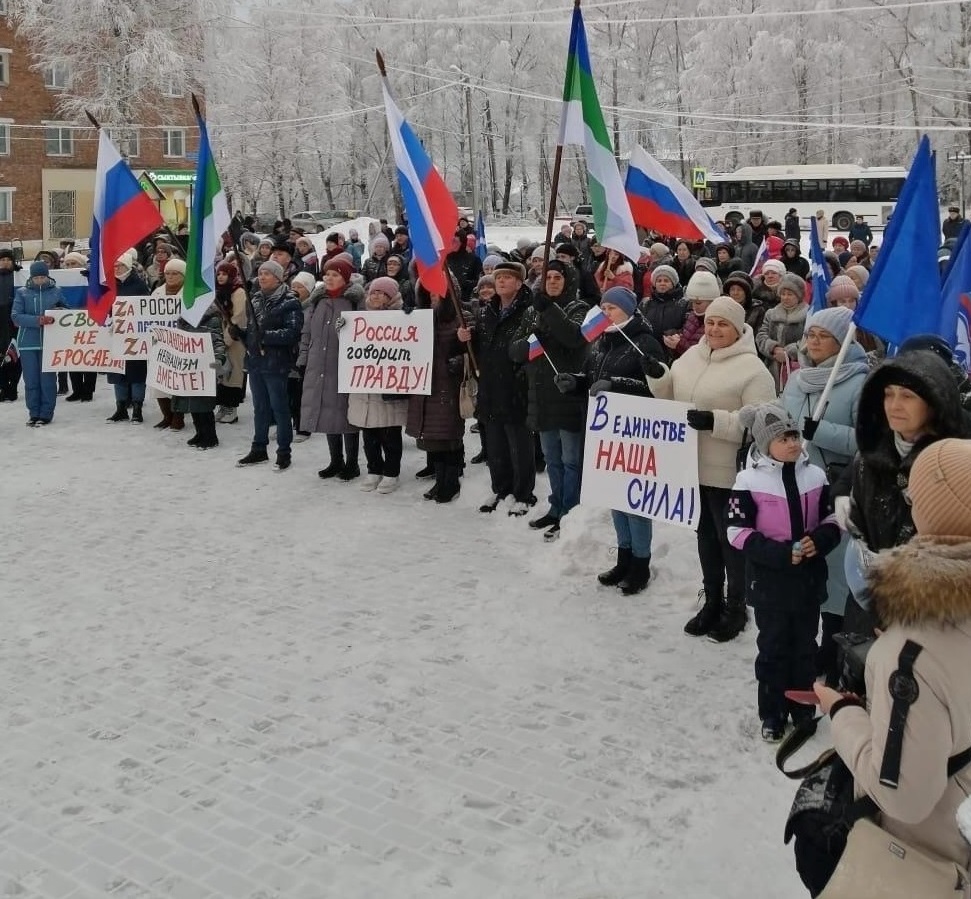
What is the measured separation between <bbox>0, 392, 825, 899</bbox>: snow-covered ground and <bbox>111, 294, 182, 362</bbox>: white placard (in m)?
3.89

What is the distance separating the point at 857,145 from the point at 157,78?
31209 mm

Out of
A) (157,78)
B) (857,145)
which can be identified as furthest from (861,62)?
(157,78)

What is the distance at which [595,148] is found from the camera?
7.14m

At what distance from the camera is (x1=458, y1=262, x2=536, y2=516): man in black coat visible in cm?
793

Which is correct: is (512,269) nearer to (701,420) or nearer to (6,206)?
(701,420)

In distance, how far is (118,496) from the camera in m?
8.99

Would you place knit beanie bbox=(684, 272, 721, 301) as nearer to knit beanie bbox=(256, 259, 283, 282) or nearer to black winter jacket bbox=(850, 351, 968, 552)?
black winter jacket bbox=(850, 351, 968, 552)

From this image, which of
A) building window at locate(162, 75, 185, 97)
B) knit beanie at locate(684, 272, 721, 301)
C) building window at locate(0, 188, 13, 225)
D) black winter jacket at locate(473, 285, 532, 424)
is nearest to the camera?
knit beanie at locate(684, 272, 721, 301)

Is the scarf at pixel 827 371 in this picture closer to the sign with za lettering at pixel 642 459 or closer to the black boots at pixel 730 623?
the sign with za lettering at pixel 642 459

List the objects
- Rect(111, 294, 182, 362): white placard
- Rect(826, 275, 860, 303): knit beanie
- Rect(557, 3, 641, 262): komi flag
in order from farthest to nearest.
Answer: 1. Rect(111, 294, 182, 362): white placard
2. Rect(826, 275, 860, 303): knit beanie
3. Rect(557, 3, 641, 262): komi flag

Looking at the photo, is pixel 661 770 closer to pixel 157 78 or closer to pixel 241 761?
pixel 241 761

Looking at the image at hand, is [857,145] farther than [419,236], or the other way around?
[857,145]

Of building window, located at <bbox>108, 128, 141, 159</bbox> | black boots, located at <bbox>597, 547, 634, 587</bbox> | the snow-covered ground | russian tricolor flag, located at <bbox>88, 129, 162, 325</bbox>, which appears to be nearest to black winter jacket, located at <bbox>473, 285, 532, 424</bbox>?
the snow-covered ground

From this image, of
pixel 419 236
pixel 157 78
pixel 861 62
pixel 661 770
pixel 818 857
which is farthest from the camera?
pixel 861 62
